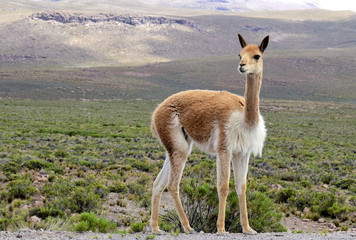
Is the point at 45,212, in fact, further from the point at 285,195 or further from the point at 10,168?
the point at 285,195

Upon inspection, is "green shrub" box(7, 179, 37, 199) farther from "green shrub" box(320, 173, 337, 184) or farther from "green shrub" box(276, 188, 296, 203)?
"green shrub" box(320, 173, 337, 184)

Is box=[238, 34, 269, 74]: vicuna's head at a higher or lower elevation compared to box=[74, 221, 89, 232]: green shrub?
higher

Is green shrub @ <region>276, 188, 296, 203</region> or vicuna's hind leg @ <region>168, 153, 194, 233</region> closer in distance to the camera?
vicuna's hind leg @ <region>168, 153, 194, 233</region>

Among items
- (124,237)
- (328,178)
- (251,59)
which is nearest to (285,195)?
(328,178)

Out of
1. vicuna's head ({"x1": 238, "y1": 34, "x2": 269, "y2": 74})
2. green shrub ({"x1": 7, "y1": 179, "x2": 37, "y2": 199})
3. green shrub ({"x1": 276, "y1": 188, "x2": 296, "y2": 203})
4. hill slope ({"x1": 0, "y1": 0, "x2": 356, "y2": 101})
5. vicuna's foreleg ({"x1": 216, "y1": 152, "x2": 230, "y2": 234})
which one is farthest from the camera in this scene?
hill slope ({"x1": 0, "y1": 0, "x2": 356, "y2": 101})

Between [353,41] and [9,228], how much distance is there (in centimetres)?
16496

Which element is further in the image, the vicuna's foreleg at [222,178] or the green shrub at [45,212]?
the green shrub at [45,212]

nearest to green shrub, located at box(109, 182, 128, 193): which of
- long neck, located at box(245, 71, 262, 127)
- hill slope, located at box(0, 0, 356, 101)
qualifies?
long neck, located at box(245, 71, 262, 127)

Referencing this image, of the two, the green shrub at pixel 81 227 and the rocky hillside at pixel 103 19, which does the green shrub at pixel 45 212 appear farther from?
the rocky hillside at pixel 103 19

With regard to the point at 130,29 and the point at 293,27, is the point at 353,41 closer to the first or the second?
the point at 293,27

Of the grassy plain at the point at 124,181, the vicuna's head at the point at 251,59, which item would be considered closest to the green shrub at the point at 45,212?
the grassy plain at the point at 124,181

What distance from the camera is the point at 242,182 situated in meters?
4.94

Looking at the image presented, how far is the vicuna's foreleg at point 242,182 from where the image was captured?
489cm

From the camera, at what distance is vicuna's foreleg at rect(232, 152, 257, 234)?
4.89m
